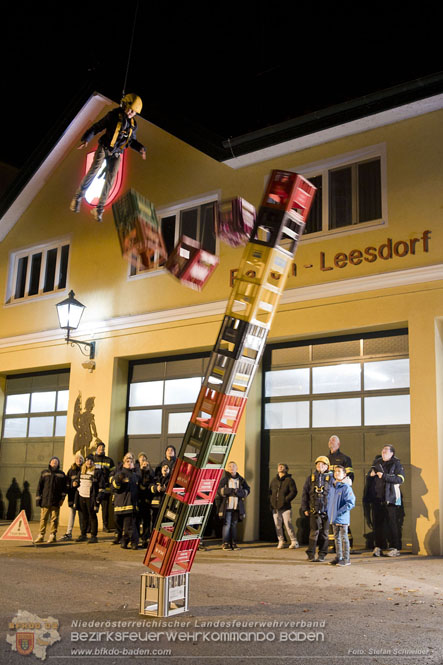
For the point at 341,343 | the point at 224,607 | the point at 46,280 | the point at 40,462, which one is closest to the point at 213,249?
the point at 341,343

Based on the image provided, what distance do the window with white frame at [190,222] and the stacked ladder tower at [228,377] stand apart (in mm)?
9306

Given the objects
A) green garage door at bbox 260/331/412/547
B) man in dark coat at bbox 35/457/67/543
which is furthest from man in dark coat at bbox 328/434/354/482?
man in dark coat at bbox 35/457/67/543

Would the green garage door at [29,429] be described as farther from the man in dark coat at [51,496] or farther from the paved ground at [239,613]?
the paved ground at [239,613]

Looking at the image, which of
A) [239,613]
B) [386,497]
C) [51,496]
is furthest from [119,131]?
[51,496]

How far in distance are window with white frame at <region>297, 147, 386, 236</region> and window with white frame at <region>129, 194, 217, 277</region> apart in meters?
2.64

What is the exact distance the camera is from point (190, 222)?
17.2 metres

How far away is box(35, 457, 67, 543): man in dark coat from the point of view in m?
14.4

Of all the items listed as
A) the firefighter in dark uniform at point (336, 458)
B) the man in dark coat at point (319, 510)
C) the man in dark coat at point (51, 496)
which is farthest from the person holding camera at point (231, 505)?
the man in dark coat at point (51, 496)

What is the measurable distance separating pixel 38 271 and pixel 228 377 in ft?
50.6

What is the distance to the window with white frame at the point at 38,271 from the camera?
66.0 ft

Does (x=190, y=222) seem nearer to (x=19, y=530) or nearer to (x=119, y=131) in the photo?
(x=19, y=530)

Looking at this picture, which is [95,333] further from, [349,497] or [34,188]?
[349,497]

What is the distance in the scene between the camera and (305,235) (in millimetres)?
14891

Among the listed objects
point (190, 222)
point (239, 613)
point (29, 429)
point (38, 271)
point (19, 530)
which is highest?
point (190, 222)
